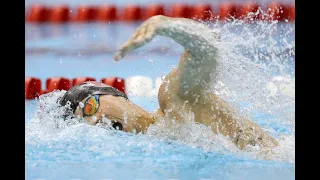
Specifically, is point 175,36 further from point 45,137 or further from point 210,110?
point 45,137

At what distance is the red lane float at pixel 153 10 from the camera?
4.74m

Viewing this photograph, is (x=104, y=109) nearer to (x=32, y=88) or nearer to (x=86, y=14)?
(x=32, y=88)

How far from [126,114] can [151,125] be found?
0.08 metres

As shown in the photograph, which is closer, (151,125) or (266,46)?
(151,125)

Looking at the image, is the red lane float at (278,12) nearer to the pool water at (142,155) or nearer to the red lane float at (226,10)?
the red lane float at (226,10)

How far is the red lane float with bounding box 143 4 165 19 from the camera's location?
15.5 feet

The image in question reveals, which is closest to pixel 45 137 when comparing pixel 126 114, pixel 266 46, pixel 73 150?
pixel 73 150

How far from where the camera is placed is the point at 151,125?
181 cm

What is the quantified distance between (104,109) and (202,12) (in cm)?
304

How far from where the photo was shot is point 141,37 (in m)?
1.43

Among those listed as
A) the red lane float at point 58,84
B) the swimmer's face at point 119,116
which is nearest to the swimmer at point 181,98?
the swimmer's face at point 119,116

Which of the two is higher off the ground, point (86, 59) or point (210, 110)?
point (86, 59)

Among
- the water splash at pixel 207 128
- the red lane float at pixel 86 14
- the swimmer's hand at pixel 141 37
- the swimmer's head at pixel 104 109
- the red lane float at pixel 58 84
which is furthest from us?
the red lane float at pixel 86 14
